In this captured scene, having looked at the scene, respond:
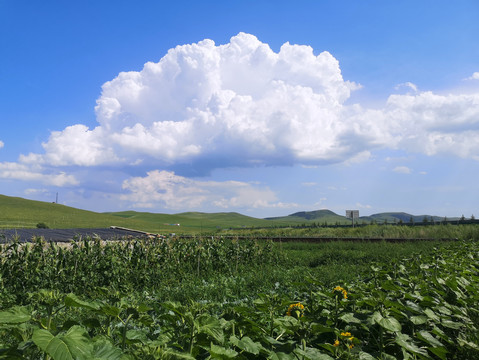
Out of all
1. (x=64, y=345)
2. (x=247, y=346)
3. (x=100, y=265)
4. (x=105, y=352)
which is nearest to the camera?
(x=64, y=345)

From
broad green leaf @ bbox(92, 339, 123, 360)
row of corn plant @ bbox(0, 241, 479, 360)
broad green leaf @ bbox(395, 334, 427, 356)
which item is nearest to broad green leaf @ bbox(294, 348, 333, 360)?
row of corn plant @ bbox(0, 241, 479, 360)

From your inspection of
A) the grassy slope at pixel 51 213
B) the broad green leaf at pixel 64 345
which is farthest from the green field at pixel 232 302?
the grassy slope at pixel 51 213

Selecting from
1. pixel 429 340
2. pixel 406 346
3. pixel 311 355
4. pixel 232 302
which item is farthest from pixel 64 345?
pixel 232 302

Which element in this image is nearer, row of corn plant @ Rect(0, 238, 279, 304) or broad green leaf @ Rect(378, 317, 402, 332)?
broad green leaf @ Rect(378, 317, 402, 332)

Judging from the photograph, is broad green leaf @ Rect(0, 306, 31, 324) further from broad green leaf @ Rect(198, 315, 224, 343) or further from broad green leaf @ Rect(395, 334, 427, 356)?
broad green leaf @ Rect(395, 334, 427, 356)

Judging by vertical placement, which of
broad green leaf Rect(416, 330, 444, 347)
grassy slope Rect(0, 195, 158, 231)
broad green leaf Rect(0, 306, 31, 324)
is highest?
broad green leaf Rect(0, 306, 31, 324)

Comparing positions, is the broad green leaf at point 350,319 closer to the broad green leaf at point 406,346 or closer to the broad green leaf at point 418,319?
the broad green leaf at point 406,346

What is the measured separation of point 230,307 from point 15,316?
129 cm

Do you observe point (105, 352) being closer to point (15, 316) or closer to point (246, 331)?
point (15, 316)

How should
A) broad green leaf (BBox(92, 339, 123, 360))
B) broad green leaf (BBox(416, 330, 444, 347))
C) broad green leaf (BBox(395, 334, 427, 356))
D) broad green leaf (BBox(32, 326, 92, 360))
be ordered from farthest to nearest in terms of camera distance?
1. broad green leaf (BBox(416, 330, 444, 347))
2. broad green leaf (BBox(395, 334, 427, 356))
3. broad green leaf (BBox(92, 339, 123, 360))
4. broad green leaf (BBox(32, 326, 92, 360))

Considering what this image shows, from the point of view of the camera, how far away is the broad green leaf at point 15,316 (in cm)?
144

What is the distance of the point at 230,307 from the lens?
2.38m

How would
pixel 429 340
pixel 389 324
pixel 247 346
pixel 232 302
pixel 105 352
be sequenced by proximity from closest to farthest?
1. pixel 105 352
2. pixel 247 346
3. pixel 389 324
4. pixel 429 340
5. pixel 232 302

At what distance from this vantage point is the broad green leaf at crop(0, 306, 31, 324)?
144 centimetres
